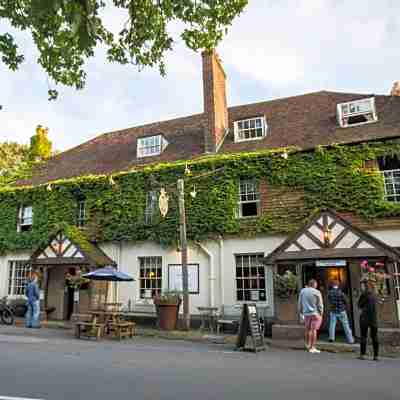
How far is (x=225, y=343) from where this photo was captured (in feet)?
37.9

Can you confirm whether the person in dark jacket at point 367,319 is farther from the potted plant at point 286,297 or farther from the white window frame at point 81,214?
the white window frame at point 81,214

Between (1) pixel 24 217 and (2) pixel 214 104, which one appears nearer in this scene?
(2) pixel 214 104

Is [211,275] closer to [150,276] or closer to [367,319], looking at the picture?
[150,276]

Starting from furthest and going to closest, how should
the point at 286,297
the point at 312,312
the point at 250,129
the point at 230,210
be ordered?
the point at 250,129
the point at 230,210
the point at 286,297
the point at 312,312

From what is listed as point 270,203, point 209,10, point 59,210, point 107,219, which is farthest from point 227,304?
point 209,10

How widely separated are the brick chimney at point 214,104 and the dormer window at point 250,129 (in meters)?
0.86

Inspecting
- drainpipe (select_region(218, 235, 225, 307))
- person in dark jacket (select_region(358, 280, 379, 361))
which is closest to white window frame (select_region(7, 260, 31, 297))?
drainpipe (select_region(218, 235, 225, 307))

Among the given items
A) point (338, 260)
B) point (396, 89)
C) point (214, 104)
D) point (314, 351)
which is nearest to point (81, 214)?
point (214, 104)

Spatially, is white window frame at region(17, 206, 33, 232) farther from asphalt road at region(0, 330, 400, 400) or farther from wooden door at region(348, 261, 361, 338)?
wooden door at region(348, 261, 361, 338)

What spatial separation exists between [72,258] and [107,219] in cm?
229

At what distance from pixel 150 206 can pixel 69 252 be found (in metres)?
3.97

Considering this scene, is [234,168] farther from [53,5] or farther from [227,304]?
[53,5]

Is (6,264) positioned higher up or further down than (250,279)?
higher up

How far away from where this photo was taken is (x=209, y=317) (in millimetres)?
14461
